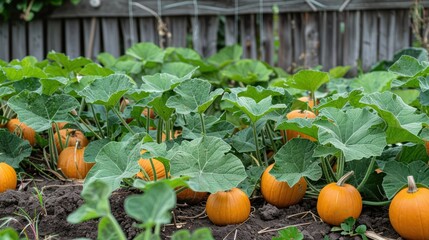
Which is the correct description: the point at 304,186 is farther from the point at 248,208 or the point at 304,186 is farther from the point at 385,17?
the point at 385,17

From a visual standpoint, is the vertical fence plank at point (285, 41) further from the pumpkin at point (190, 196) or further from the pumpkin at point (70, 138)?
the pumpkin at point (190, 196)

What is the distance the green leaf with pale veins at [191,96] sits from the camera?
8.70 feet

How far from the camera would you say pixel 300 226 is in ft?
8.07

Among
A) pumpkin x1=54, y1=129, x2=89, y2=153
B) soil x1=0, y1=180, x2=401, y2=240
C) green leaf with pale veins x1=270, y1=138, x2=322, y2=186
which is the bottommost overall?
soil x1=0, y1=180, x2=401, y2=240

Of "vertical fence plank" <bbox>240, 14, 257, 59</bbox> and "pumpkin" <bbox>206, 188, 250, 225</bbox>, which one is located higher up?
"vertical fence plank" <bbox>240, 14, 257, 59</bbox>

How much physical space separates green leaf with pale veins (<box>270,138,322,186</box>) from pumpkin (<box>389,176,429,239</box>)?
0.33m

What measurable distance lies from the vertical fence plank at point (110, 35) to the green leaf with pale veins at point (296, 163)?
3.95 metres

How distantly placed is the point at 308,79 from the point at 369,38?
314 centimetres

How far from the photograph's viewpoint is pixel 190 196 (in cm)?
267

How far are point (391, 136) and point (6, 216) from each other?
1573 mm

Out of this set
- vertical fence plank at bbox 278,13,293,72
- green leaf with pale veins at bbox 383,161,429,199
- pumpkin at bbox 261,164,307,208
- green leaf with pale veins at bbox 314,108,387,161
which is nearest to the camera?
green leaf with pale veins at bbox 314,108,387,161

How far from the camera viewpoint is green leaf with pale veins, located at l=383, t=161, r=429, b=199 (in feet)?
8.11

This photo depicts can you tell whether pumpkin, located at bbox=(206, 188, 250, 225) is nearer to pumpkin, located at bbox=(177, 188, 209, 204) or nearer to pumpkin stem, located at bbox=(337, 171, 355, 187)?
pumpkin, located at bbox=(177, 188, 209, 204)

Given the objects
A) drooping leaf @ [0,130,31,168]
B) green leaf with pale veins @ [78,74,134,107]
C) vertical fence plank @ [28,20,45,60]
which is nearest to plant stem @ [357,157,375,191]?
green leaf with pale veins @ [78,74,134,107]
